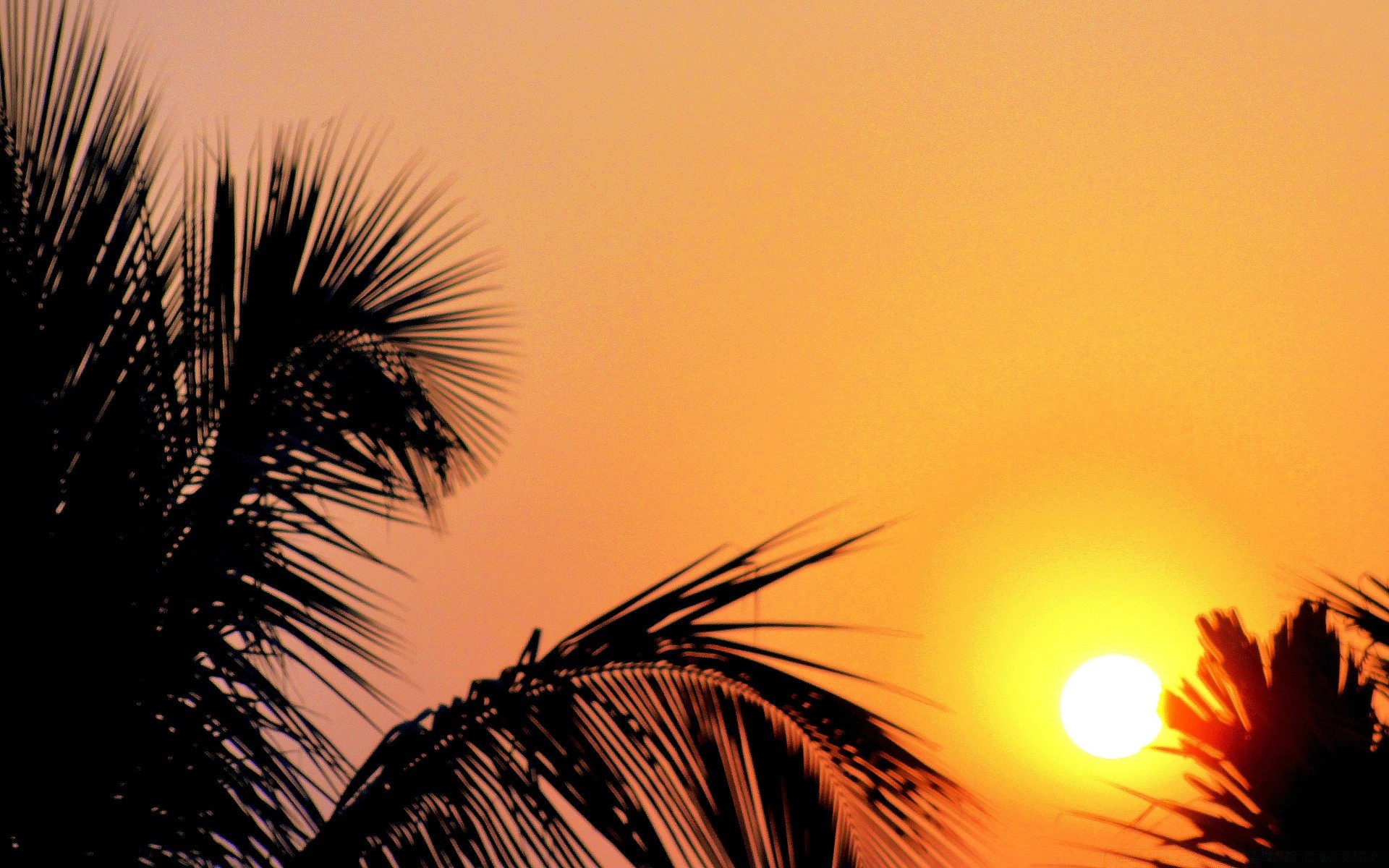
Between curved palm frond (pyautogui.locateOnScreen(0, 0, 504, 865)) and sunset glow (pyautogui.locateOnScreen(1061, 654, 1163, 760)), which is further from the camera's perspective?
sunset glow (pyautogui.locateOnScreen(1061, 654, 1163, 760))

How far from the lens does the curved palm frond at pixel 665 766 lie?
1.52m

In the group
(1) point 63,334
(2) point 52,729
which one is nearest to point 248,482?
(1) point 63,334

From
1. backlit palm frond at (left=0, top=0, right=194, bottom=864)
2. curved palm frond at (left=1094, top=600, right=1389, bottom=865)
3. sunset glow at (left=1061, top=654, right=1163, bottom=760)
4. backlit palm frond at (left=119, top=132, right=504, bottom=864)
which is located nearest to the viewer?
backlit palm frond at (left=0, top=0, right=194, bottom=864)

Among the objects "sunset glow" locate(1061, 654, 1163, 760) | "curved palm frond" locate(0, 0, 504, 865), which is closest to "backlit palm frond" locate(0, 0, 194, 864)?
"curved palm frond" locate(0, 0, 504, 865)

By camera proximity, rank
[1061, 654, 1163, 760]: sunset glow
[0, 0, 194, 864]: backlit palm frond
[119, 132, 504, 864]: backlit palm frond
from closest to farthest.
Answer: [0, 0, 194, 864]: backlit palm frond, [119, 132, 504, 864]: backlit palm frond, [1061, 654, 1163, 760]: sunset glow

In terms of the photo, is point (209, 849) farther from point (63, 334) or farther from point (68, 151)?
point (68, 151)

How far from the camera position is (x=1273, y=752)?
20.0ft

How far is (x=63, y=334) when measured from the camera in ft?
5.13

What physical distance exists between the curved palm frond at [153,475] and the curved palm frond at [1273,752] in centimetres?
363

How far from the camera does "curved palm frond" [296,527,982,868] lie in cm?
152

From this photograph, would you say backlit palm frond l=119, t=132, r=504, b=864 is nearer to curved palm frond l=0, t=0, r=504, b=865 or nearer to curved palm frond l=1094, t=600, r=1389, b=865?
curved palm frond l=0, t=0, r=504, b=865

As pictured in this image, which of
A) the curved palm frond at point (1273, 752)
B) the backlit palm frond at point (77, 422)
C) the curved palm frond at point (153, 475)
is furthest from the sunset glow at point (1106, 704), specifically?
the backlit palm frond at point (77, 422)

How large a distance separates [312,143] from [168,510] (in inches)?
40.1

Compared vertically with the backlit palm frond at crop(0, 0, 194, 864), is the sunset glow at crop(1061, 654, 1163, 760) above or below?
below
